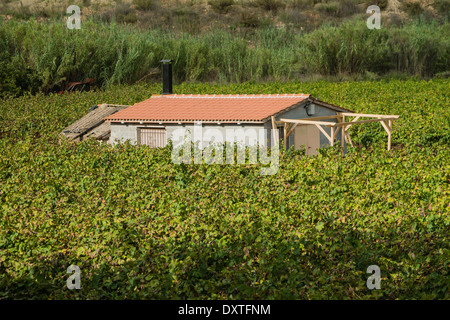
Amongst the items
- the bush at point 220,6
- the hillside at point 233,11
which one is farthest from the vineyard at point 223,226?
the bush at point 220,6

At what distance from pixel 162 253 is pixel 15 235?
2606mm

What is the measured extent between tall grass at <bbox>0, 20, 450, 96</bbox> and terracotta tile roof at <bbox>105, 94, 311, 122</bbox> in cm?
1400

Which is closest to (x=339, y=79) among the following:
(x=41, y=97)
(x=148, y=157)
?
(x=41, y=97)

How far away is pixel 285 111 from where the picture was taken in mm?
19844

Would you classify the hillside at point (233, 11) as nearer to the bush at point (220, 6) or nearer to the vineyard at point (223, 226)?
the bush at point (220, 6)

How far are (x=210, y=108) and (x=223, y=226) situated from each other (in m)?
12.3

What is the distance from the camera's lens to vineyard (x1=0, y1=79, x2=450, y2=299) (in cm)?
756

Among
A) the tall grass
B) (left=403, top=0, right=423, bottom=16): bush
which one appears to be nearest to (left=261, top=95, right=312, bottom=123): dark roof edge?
the tall grass

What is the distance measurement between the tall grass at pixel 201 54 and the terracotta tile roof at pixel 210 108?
14003 mm

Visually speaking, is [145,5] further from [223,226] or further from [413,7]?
[223,226]

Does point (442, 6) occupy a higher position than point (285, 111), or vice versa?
point (442, 6)

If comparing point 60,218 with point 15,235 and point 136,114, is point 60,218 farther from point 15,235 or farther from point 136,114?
point 136,114

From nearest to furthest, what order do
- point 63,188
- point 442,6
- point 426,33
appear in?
point 63,188 → point 426,33 → point 442,6
